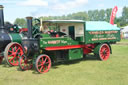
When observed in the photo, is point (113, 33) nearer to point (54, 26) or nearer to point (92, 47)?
Result: point (92, 47)

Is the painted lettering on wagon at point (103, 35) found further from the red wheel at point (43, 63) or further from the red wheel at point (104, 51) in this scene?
the red wheel at point (43, 63)

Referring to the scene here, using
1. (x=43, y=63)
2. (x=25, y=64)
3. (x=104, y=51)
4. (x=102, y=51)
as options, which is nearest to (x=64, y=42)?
(x=43, y=63)

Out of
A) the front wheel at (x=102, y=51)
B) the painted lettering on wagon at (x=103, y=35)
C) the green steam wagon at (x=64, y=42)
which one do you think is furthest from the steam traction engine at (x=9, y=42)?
the front wheel at (x=102, y=51)

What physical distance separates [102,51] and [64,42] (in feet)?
7.73

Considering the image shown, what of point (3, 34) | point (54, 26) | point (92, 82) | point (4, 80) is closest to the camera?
point (92, 82)

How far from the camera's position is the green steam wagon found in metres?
5.93

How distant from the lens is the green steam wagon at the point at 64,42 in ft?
19.5

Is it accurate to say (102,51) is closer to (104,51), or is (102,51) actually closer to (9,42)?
(104,51)

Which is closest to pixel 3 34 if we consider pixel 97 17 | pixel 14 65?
pixel 14 65

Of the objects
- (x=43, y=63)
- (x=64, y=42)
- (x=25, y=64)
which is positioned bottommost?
(x=25, y=64)

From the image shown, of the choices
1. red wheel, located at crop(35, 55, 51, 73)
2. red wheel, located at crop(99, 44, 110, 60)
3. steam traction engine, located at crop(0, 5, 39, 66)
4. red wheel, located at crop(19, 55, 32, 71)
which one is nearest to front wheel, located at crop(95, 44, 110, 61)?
red wheel, located at crop(99, 44, 110, 60)

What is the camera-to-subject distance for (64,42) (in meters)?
6.70

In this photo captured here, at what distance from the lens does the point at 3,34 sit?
716cm

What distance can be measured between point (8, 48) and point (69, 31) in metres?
3.10
